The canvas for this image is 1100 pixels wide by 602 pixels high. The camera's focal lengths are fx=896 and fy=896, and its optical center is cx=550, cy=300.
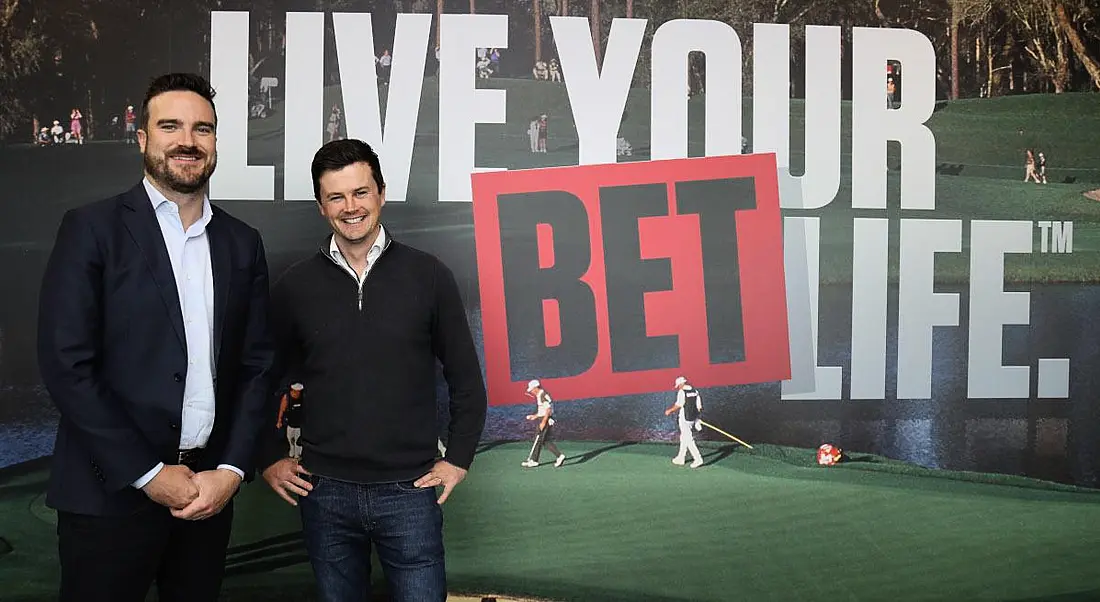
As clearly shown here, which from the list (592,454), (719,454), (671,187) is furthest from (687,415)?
(671,187)

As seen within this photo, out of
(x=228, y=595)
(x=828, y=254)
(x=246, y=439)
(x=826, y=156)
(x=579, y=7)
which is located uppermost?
(x=579, y=7)

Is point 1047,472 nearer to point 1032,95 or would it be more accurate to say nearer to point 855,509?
point 855,509

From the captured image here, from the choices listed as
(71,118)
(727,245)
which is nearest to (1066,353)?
(727,245)

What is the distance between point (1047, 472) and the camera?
3.24 metres

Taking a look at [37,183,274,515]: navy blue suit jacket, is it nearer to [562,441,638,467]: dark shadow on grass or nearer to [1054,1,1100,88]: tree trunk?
[562,441,638,467]: dark shadow on grass

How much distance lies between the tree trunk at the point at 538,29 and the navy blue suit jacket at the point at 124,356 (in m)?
1.48

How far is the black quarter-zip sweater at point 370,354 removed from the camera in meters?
1.98

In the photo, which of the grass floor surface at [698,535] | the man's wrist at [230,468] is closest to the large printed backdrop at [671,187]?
the grass floor surface at [698,535]

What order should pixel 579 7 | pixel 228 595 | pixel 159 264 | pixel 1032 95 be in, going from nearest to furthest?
pixel 159 264 < pixel 228 595 < pixel 579 7 < pixel 1032 95

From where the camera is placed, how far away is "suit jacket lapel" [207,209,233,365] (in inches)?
76.5

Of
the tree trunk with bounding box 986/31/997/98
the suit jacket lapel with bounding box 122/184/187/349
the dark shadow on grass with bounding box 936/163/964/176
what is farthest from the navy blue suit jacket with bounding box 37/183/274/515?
the tree trunk with bounding box 986/31/997/98

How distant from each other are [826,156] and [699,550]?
145 cm

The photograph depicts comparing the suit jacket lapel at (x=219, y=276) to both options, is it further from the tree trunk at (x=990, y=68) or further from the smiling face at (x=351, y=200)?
the tree trunk at (x=990, y=68)

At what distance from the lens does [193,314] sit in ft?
6.28
